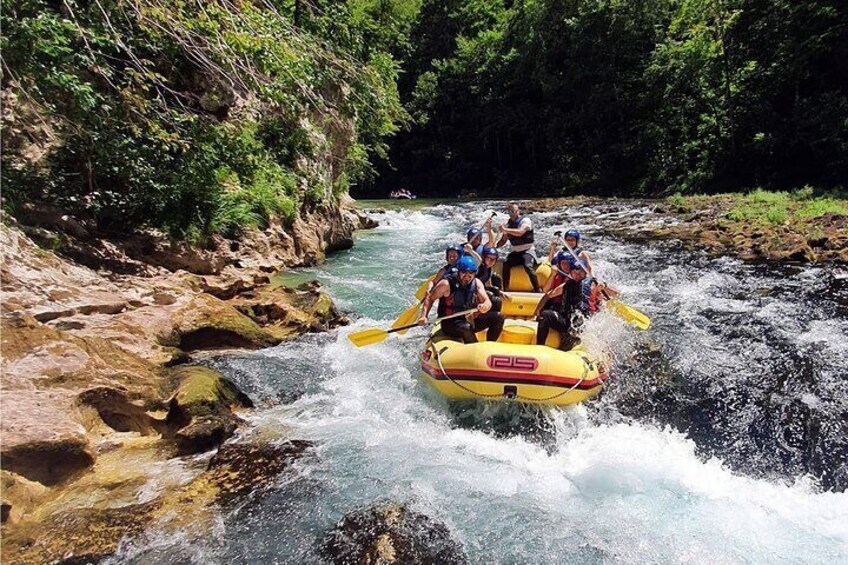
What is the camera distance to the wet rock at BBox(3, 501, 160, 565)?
3.00 meters

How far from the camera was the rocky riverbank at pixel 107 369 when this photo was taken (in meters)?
3.40

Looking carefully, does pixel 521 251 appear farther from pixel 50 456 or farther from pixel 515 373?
pixel 50 456

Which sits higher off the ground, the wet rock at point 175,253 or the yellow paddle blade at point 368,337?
the wet rock at point 175,253

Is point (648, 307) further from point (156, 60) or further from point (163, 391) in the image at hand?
point (156, 60)

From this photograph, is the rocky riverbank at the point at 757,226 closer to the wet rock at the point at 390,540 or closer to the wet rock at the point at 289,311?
the wet rock at the point at 289,311

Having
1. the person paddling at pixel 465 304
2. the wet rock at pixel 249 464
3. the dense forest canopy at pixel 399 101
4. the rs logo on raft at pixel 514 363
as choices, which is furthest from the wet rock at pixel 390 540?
the dense forest canopy at pixel 399 101

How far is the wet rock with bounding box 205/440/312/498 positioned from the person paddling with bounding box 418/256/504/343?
1948 millimetres

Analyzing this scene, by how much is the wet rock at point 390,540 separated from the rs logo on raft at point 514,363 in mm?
1557

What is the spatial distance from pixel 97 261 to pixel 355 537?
17.4ft

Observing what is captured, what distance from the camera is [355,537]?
3.41 m

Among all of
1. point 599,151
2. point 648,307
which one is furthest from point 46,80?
point 599,151

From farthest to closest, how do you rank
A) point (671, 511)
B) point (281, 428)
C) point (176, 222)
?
point (176, 222) < point (281, 428) < point (671, 511)

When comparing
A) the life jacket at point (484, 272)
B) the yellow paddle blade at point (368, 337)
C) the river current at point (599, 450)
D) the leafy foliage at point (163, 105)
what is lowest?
the river current at point (599, 450)

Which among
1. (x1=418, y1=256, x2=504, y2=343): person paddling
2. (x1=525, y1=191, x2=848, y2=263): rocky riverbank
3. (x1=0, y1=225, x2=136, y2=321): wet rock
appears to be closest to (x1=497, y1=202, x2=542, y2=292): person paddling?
(x1=418, y1=256, x2=504, y2=343): person paddling
